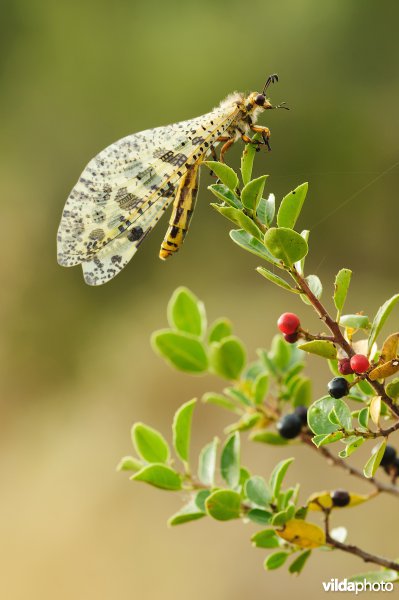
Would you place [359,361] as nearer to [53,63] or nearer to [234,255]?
[234,255]

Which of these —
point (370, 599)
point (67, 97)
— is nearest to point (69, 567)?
point (370, 599)

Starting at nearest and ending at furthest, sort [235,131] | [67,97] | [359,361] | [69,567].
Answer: [359,361]
[235,131]
[69,567]
[67,97]

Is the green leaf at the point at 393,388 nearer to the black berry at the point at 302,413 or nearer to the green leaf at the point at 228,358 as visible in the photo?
the black berry at the point at 302,413

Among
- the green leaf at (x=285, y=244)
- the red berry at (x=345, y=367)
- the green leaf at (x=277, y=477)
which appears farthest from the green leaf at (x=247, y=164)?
the green leaf at (x=277, y=477)

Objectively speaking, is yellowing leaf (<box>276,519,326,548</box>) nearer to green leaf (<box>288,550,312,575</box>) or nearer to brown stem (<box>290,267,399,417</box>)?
green leaf (<box>288,550,312,575</box>)

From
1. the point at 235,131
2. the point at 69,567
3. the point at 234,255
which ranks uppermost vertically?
the point at 234,255

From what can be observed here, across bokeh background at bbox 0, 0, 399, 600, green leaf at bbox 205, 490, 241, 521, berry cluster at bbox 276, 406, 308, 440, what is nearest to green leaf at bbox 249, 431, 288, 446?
berry cluster at bbox 276, 406, 308, 440

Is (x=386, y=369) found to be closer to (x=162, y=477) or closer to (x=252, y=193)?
(x=252, y=193)
